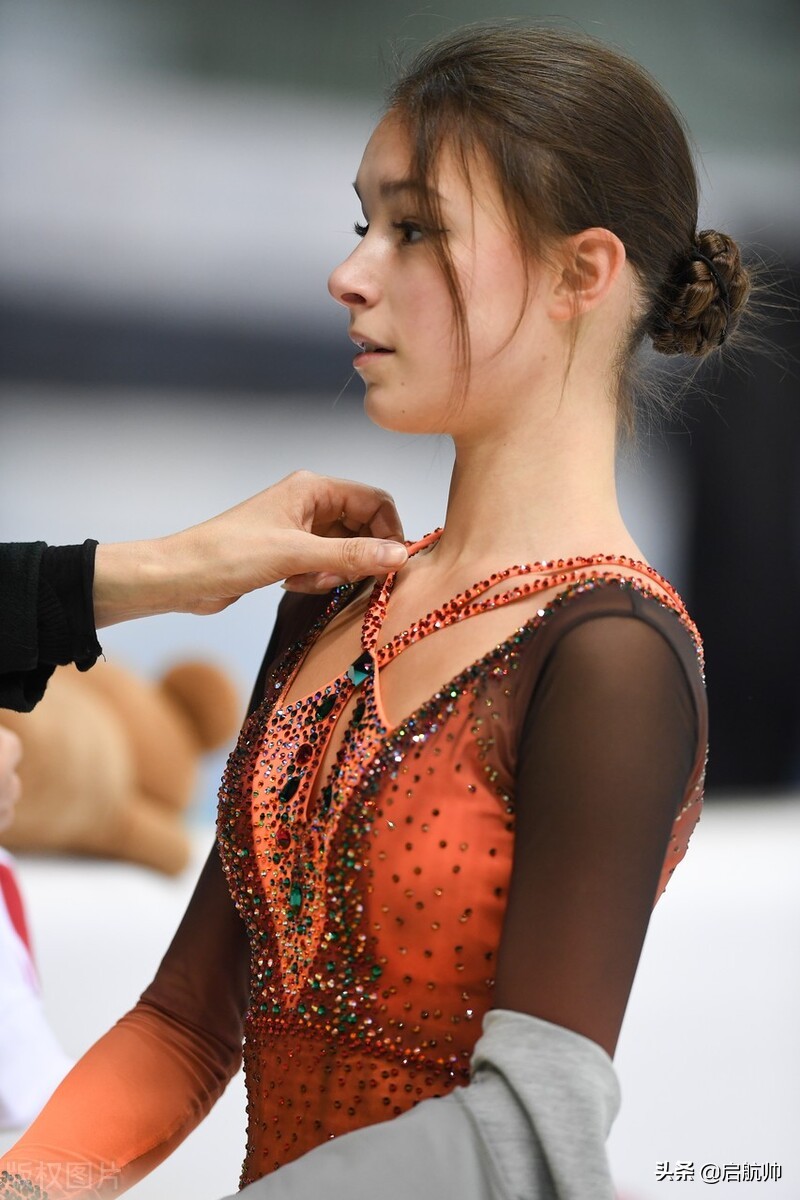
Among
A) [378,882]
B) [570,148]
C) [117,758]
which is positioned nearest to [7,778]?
[117,758]

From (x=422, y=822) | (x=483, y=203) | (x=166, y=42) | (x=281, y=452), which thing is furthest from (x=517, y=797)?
(x=166, y=42)

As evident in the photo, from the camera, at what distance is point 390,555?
1056 mm

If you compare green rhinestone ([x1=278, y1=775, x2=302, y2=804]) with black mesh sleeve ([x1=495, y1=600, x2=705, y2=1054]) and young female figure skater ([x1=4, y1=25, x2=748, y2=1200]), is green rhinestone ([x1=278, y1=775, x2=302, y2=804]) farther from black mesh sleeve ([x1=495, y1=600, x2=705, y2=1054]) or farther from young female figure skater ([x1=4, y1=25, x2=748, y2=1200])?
black mesh sleeve ([x1=495, y1=600, x2=705, y2=1054])

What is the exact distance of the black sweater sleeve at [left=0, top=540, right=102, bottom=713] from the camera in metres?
1.13

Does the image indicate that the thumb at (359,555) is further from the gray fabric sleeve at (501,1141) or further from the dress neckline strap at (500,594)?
the gray fabric sleeve at (501,1141)

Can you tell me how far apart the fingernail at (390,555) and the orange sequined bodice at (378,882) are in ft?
0.21

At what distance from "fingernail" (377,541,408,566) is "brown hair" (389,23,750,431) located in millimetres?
158

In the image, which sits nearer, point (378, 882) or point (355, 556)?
point (378, 882)

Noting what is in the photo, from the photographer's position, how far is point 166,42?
2359 mm

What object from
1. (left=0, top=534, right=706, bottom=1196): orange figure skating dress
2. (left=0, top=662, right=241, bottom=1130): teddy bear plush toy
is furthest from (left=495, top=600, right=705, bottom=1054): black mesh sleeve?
(left=0, top=662, right=241, bottom=1130): teddy bear plush toy

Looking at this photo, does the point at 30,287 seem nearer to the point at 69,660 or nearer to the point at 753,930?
the point at 69,660

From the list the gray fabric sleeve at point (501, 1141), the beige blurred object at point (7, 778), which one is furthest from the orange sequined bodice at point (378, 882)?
the beige blurred object at point (7, 778)

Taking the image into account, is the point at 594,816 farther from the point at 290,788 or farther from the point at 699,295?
the point at 699,295

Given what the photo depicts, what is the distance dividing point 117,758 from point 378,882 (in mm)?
1778
